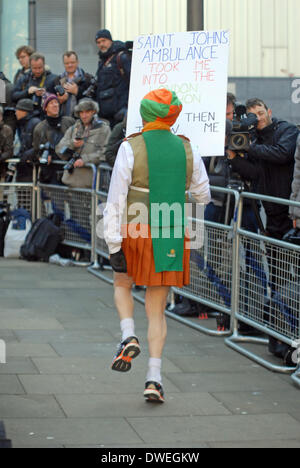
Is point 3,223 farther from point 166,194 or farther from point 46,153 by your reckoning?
point 166,194

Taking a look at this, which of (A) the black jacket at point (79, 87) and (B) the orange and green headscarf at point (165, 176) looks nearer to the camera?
(B) the orange and green headscarf at point (165, 176)

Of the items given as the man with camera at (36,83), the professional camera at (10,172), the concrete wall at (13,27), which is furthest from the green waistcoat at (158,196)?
the concrete wall at (13,27)

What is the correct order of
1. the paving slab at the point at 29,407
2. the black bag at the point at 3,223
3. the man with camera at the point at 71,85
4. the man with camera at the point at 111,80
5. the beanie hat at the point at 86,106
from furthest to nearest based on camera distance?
the man with camera at the point at 71,85 → the black bag at the point at 3,223 → the man with camera at the point at 111,80 → the beanie hat at the point at 86,106 → the paving slab at the point at 29,407

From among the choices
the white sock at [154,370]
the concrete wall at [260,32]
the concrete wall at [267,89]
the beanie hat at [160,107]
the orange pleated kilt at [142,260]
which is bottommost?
the white sock at [154,370]

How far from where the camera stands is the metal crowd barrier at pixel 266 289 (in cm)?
715

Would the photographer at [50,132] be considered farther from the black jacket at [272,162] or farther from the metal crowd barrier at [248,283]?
the black jacket at [272,162]

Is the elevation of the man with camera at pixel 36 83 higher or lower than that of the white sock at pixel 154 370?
Answer: higher

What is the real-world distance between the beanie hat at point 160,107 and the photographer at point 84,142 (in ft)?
18.1

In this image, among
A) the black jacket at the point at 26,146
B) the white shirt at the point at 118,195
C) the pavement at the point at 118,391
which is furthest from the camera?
the black jacket at the point at 26,146

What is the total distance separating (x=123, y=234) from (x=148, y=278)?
329 millimetres

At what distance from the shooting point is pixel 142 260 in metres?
6.24

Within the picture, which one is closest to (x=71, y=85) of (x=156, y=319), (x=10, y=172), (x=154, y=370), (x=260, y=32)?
(x=10, y=172)

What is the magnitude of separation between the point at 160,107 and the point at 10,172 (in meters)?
7.66

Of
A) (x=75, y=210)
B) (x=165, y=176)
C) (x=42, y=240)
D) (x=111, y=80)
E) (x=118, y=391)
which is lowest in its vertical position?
(x=118, y=391)
